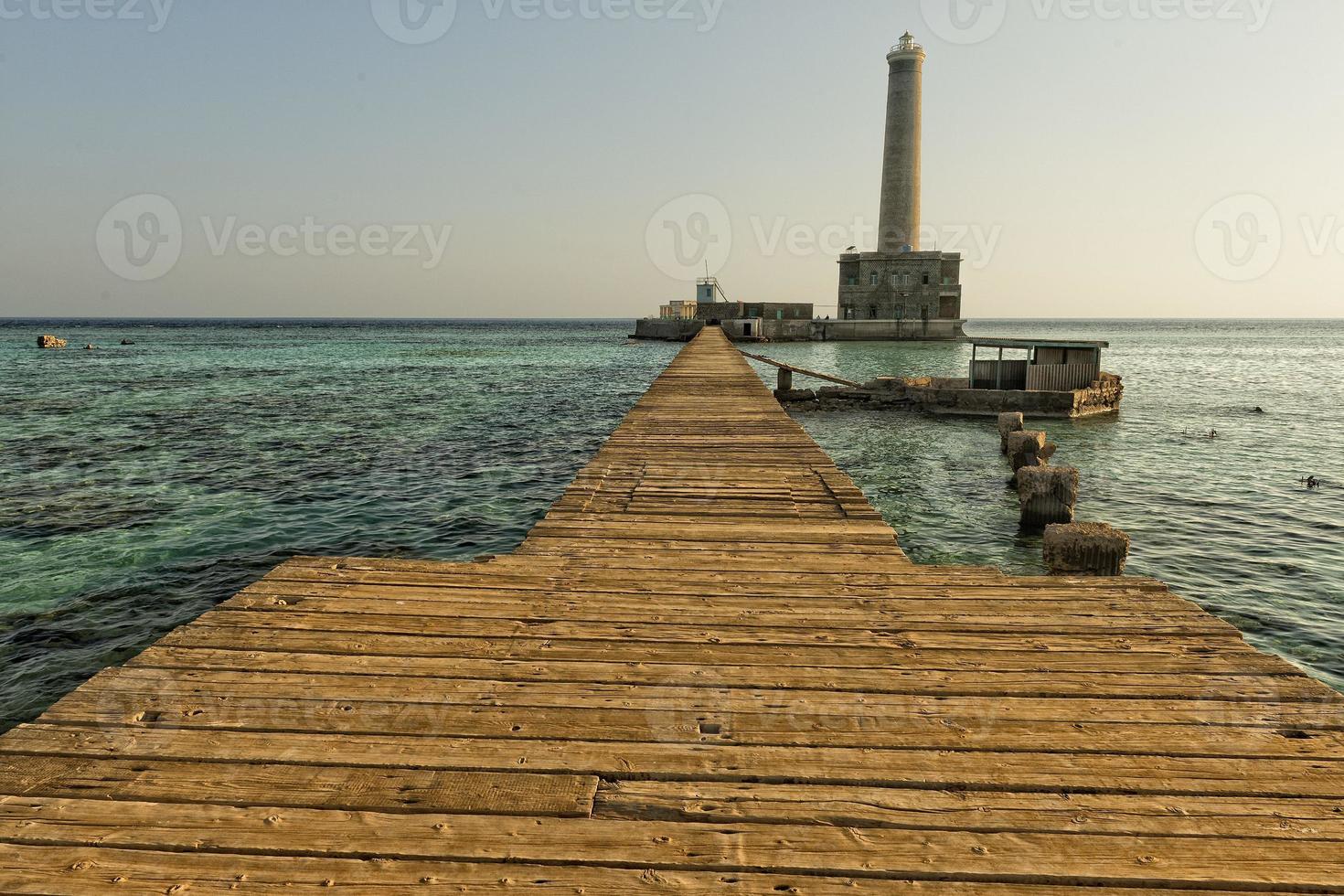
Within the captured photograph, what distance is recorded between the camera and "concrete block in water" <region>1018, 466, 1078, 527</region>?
11.0 m

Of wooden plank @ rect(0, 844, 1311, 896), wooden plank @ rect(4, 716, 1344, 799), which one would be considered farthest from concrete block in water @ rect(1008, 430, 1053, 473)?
wooden plank @ rect(0, 844, 1311, 896)

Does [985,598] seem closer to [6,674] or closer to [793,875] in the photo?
[793,875]

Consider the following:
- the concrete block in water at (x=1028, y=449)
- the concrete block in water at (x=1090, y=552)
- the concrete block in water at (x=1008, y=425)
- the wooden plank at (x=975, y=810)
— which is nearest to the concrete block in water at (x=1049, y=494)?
the concrete block in water at (x=1028, y=449)

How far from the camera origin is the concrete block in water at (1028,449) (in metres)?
14.5

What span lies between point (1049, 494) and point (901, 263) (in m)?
62.3

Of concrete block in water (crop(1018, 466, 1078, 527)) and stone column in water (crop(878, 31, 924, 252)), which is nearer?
concrete block in water (crop(1018, 466, 1078, 527))

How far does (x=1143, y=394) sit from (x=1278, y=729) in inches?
1461

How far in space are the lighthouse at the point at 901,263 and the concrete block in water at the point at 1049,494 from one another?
189 ft

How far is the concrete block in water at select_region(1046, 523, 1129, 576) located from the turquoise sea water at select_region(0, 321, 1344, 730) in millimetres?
2478

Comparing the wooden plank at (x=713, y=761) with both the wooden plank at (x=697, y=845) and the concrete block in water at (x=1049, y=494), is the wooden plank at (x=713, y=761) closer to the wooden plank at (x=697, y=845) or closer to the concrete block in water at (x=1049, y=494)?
the wooden plank at (x=697, y=845)

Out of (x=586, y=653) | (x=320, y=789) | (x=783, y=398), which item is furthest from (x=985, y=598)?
(x=783, y=398)

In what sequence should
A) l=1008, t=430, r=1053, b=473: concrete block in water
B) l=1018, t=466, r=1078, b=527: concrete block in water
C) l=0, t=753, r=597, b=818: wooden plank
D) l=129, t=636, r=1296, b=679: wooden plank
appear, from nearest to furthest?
1. l=0, t=753, r=597, b=818: wooden plank
2. l=129, t=636, r=1296, b=679: wooden plank
3. l=1018, t=466, r=1078, b=527: concrete block in water
4. l=1008, t=430, r=1053, b=473: concrete block in water

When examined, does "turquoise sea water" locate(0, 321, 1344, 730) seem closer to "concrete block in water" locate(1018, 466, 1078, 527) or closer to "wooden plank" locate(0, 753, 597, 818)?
"concrete block in water" locate(1018, 466, 1078, 527)

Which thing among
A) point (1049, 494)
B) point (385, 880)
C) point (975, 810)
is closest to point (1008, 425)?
point (1049, 494)
